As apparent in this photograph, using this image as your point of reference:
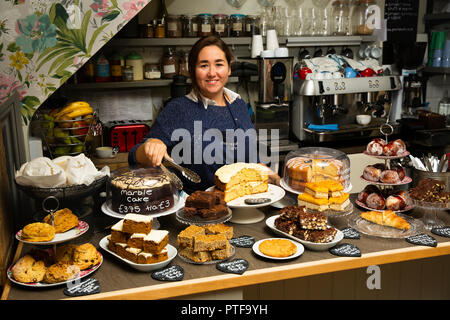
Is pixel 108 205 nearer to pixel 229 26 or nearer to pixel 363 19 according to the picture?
pixel 229 26

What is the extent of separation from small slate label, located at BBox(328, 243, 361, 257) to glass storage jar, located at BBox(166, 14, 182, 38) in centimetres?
255

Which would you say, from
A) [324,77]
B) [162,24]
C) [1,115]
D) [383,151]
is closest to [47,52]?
[1,115]

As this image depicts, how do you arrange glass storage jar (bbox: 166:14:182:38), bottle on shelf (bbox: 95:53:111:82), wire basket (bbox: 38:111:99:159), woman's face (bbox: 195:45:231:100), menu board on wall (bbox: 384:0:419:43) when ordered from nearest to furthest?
woman's face (bbox: 195:45:231:100), wire basket (bbox: 38:111:99:159), bottle on shelf (bbox: 95:53:111:82), glass storage jar (bbox: 166:14:182:38), menu board on wall (bbox: 384:0:419:43)

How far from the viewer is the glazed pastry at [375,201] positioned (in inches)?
75.6

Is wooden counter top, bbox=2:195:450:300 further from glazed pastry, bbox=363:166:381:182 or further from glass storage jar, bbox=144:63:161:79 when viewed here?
glass storage jar, bbox=144:63:161:79

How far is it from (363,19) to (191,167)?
2.65 metres

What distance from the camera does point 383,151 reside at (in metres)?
1.95

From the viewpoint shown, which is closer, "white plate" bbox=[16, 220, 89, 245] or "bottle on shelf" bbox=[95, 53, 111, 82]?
"white plate" bbox=[16, 220, 89, 245]

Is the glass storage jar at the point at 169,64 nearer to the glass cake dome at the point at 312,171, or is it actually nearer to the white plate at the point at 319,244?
the glass cake dome at the point at 312,171

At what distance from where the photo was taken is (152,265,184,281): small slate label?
4.61 feet

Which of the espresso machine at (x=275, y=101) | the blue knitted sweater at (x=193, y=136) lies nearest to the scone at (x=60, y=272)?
the blue knitted sweater at (x=193, y=136)

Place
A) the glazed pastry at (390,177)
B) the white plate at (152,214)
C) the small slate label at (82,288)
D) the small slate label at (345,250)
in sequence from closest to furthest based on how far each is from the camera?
1. the small slate label at (82,288)
2. the small slate label at (345,250)
3. the white plate at (152,214)
4. the glazed pastry at (390,177)

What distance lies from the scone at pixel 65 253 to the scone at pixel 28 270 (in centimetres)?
5

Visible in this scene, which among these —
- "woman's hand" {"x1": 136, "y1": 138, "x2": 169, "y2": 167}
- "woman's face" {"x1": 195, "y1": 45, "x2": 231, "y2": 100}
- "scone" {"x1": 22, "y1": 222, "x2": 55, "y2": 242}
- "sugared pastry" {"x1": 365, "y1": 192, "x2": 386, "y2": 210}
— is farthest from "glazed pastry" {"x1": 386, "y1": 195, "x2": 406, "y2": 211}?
"scone" {"x1": 22, "y1": 222, "x2": 55, "y2": 242}
